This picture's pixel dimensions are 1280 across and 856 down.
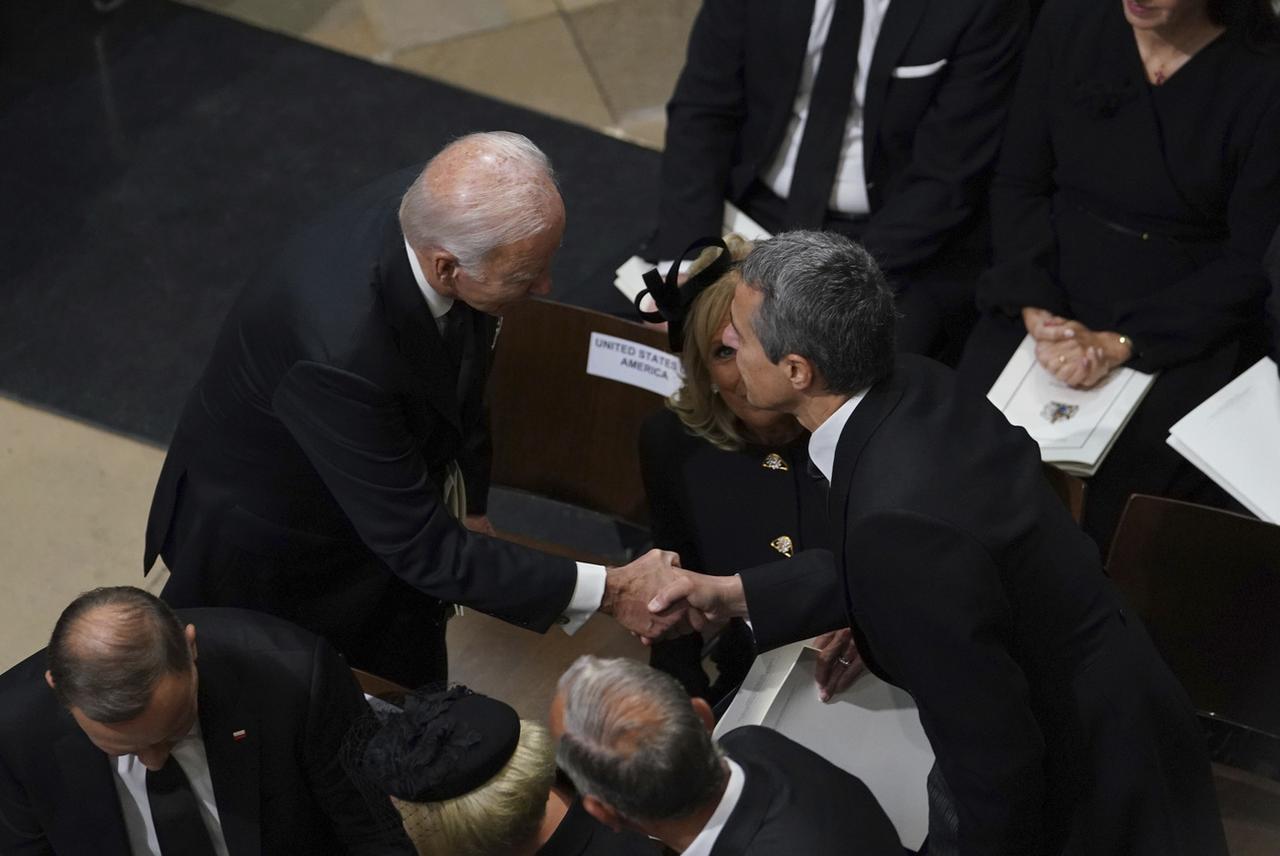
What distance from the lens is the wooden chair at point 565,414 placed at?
3.10m

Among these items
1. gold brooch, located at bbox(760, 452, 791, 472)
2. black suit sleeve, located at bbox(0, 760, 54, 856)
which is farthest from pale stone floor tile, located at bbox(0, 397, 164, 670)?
gold brooch, located at bbox(760, 452, 791, 472)

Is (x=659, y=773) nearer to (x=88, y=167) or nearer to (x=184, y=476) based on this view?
(x=184, y=476)

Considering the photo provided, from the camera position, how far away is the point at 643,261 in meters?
3.64

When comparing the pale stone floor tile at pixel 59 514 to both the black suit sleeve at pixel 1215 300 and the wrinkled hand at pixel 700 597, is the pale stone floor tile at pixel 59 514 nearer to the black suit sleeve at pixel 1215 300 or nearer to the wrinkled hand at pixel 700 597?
the wrinkled hand at pixel 700 597

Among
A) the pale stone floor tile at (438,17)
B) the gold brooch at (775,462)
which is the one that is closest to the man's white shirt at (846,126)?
the gold brooch at (775,462)

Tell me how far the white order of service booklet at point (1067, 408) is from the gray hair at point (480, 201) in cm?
130

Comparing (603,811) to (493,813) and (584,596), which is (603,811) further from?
(584,596)

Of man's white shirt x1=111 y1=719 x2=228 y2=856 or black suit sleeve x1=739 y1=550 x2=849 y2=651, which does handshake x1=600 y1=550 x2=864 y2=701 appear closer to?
black suit sleeve x1=739 y1=550 x2=849 y2=651

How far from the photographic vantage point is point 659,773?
72.7 inches

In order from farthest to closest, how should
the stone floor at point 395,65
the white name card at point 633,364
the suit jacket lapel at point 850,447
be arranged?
the stone floor at point 395,65 → the white name card at point 633,364 → the suit jacket lapel at point 850,447

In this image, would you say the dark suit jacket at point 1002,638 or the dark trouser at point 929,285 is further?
the dark trouser at point 929,285

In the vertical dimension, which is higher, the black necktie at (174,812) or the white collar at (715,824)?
the white collar at (715,824)

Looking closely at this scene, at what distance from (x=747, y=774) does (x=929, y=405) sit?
1.98 ft

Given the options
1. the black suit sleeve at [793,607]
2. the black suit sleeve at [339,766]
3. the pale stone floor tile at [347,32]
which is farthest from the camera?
the pale stone floor tile at [347,32]
